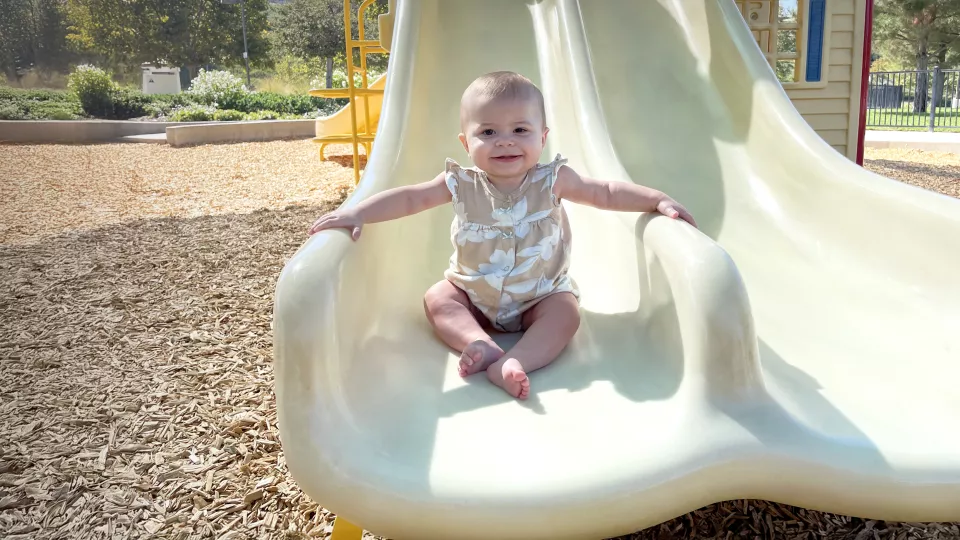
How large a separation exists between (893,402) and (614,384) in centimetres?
64

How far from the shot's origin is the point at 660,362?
5.25 feet

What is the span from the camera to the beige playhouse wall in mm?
5219

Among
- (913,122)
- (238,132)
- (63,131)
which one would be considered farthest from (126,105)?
(913,122)

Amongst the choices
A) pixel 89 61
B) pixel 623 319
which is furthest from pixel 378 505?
pixel 89 61

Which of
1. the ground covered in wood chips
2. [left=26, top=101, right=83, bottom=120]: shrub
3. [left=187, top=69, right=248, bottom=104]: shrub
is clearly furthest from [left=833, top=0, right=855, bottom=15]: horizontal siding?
[left=187, top=69, right=248, bottom=104]: shrub

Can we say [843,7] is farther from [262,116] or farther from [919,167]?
[262,116]

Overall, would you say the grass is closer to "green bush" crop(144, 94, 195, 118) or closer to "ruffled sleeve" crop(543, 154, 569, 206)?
"ruffled sleeve" crop(543, 154, 569, 206)

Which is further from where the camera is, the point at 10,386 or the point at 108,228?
the point at 108,228

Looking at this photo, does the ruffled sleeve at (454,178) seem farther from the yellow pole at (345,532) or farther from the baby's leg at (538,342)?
the yellow pole at (345,532)

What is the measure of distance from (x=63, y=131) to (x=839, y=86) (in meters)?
11.6

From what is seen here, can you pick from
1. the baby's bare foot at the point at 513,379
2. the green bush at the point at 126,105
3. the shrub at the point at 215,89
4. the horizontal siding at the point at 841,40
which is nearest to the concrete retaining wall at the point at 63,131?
the green bush at the point at 126,105

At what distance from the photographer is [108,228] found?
4910 millimetres

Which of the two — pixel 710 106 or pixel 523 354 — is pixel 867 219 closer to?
pixel 710 106

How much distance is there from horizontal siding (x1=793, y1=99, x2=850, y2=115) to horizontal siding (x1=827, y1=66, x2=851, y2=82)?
0.55ft
